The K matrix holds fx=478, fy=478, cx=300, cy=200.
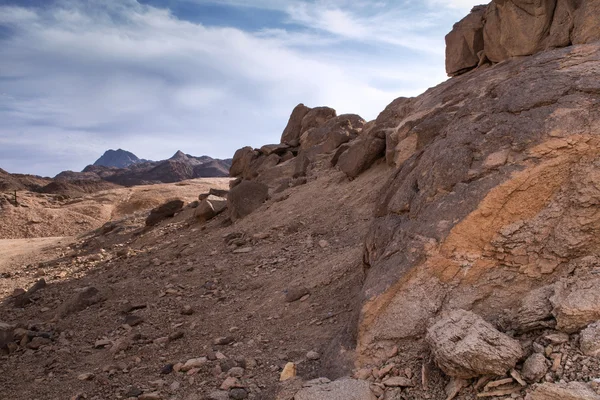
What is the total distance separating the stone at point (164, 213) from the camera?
12625 mm

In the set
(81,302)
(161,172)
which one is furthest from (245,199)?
(161,172)

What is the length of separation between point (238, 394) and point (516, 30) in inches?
362

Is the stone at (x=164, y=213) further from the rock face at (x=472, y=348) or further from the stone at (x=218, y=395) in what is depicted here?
the rock face at (x=472, y=348)

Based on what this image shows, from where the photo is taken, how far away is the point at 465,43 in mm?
11227

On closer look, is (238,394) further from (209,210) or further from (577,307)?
(209,210)

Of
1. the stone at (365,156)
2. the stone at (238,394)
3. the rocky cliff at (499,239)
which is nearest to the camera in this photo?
the rocky cliff at (499,239)

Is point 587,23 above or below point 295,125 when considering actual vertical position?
above

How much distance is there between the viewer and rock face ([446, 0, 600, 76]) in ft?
28.2

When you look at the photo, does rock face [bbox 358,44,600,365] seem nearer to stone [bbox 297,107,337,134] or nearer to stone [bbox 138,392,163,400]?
stone [bbox 138,392,163,400]

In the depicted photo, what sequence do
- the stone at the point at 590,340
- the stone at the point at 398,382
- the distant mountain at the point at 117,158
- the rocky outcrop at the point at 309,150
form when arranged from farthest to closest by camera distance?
1. the distant mountain at the point at 117,158
2. the rocky outcrop at the point at 309,150
3. the stone at the point at 398,382
4. the stone at the point at 590,340

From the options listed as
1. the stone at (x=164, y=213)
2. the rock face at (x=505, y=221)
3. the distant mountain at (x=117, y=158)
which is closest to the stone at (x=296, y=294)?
the rock face at (x=505, y=221)

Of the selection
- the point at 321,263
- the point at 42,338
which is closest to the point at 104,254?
the point at 42,338

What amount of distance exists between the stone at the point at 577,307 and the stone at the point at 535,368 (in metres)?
0.24

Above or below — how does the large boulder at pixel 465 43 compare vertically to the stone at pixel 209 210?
above
